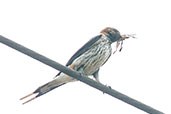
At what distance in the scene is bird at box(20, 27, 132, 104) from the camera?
28.2 feet

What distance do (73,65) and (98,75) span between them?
1.90 ft

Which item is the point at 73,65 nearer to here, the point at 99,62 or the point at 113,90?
the point at 99,62

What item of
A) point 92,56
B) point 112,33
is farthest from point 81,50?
point 112,33

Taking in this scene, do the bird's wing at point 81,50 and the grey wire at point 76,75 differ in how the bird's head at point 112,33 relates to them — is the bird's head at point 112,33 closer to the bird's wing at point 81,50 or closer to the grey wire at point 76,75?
the bird's wing at point 81,50

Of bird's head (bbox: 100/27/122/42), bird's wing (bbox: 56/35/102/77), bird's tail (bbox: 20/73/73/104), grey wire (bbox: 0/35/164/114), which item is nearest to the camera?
grey wire (bbox: 0/35/164/114)

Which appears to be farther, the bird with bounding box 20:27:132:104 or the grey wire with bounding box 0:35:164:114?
the bird with bounding box 20:27:132:104

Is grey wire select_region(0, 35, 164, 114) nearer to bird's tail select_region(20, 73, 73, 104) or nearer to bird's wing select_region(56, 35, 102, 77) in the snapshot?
bird's tail select_region(20, 73, 73, 104)

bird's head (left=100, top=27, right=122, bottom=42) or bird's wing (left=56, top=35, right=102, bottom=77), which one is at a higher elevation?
bird's head (left=100, top=27, right=122, bottom=42)

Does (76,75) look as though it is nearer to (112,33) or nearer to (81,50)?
(81,50)

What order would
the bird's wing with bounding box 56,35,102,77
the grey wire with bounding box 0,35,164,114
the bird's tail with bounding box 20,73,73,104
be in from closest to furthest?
the grey wire with bounding box 0,35,164,114
the bird's tail with bounding box 20,73,73,104
the bird's wing with bounding box 56,35,102,77

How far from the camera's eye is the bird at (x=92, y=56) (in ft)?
28.2

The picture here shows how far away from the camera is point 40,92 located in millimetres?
7855

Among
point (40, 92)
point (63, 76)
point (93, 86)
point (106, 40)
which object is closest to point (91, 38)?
point (106, 40)

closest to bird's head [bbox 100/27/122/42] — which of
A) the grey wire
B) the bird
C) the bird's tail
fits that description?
the bird
